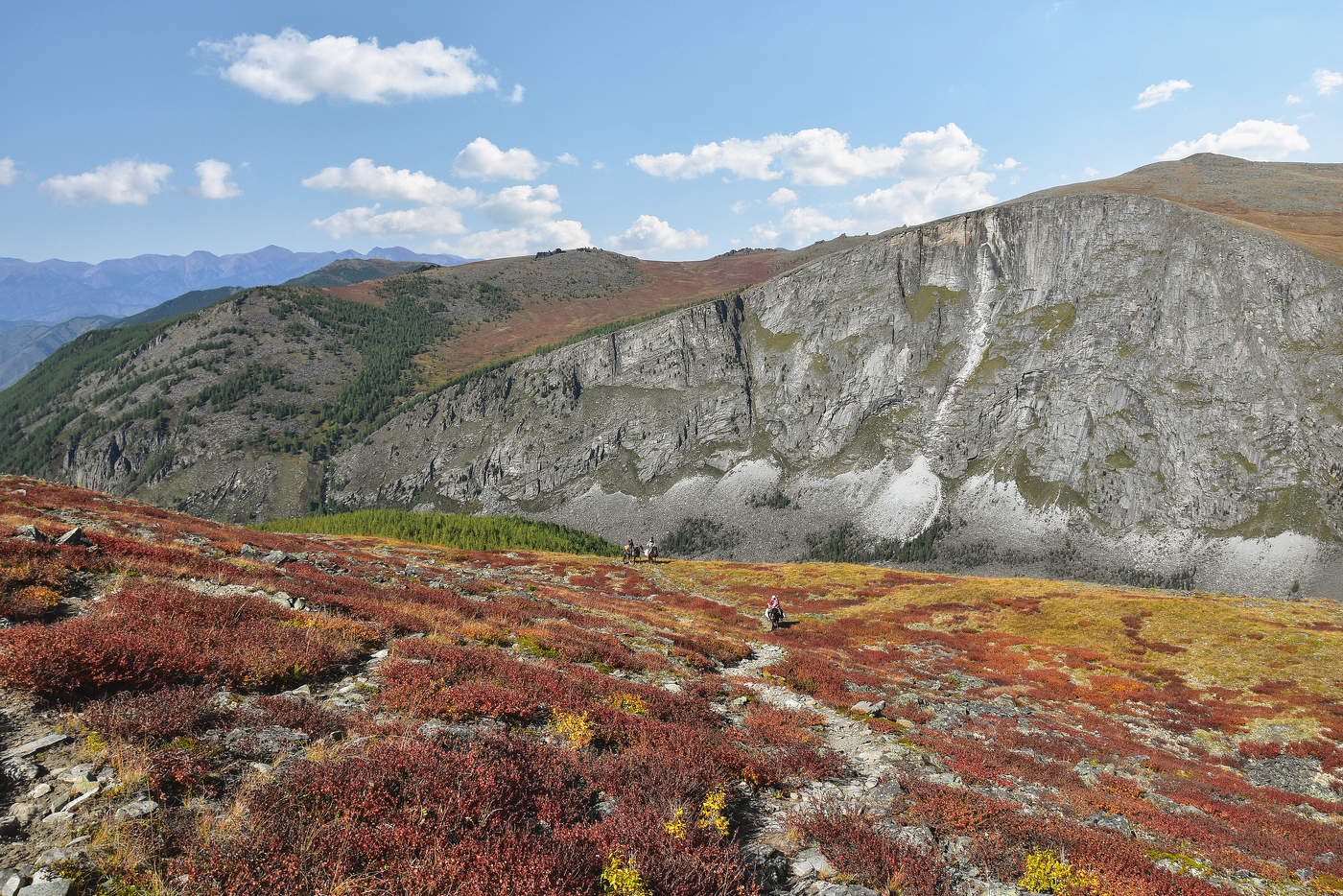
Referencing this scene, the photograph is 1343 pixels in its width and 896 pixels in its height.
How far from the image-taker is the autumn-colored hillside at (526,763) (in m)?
5.21

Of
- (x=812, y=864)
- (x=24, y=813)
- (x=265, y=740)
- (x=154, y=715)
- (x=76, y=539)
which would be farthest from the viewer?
(x=76, y=539)

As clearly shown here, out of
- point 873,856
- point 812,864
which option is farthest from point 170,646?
point 873,856

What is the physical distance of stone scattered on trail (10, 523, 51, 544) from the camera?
15297mm

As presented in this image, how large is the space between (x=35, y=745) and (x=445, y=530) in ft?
569

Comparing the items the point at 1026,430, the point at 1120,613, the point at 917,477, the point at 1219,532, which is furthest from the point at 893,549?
the point at 1120,613

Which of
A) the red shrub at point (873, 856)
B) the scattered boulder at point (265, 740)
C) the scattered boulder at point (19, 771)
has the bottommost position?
the red shrub at point (873, 856)

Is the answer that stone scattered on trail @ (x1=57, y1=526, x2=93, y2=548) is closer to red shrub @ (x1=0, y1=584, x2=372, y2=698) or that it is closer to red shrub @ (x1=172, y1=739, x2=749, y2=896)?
red shrub @ (x1=0, y1=584, x2=372, y2=698)

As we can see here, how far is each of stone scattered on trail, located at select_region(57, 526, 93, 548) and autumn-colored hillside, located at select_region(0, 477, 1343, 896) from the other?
111 millimetres

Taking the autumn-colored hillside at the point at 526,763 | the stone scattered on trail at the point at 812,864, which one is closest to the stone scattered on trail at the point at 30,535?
the autumn-colored hillside at the point at 526,763

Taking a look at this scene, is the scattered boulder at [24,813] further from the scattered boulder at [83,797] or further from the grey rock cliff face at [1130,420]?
the grey rock cliff face at [1130,420]

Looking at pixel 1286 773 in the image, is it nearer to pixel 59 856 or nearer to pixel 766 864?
pixel 766 864

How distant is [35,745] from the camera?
615 cm

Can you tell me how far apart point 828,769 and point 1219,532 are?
197847 millimetres

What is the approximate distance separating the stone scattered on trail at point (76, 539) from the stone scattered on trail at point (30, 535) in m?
0.34
